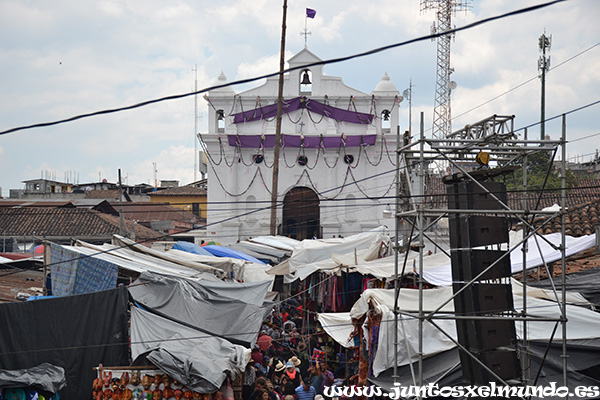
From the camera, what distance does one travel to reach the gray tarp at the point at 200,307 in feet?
39.7

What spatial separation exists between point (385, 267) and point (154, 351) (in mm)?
6396

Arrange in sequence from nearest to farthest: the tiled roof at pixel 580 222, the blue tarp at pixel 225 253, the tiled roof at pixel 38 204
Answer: the tiled roof at pixel 580 222, the blue tarp at pixel 225 253, the tiled roof at pixel 38 204

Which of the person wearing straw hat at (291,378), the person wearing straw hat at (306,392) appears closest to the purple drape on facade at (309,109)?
the person wearing straw hat at (291,378)

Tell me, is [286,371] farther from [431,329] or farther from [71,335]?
[71,335]

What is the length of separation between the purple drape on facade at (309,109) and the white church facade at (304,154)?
2.0 inches

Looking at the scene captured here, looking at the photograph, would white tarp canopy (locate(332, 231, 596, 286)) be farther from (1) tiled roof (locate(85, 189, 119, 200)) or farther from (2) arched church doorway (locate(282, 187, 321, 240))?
(1) tiled roof (locate(85, 189, 119, 200))

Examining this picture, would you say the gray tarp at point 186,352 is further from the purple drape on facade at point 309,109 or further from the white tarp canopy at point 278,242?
the purple drape on facade at point 309,109

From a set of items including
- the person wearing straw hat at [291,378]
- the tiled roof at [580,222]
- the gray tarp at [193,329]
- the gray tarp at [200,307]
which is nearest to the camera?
the gray tarp at [193,329]

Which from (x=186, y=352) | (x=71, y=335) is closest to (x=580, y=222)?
(x=186, y=352)

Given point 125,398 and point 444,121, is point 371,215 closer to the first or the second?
point 444,121

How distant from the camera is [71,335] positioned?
11.5m

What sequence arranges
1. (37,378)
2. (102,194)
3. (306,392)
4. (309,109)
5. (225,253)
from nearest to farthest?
(37,378) < (306,392) < (225,253) < (309,109) < (102,194)

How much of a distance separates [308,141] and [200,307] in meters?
20.8

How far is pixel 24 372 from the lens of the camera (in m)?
10.0
